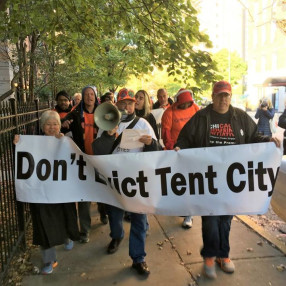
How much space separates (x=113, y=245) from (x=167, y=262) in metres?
0.71

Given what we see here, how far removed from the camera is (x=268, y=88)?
2262cm

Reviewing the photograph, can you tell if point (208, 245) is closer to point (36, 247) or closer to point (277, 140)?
point (277, 140)

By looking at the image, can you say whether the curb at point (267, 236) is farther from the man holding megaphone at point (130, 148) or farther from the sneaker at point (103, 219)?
the sneaker at point (103, 219)

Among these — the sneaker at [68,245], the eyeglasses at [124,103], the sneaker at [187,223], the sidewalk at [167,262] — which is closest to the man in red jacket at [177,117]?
the sneaker at [187,223]

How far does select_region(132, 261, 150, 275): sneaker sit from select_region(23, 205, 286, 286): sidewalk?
5cm

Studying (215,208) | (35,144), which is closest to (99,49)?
(35,144)

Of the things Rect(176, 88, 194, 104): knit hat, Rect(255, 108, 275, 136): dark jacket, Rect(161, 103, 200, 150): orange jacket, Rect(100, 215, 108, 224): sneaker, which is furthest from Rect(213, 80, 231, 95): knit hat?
Rect(255, 108, 275, 136): dark jacket

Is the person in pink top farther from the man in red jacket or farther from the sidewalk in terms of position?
the sidewalk

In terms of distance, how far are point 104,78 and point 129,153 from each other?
11.2 meters

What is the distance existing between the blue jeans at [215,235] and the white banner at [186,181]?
0.43 ft

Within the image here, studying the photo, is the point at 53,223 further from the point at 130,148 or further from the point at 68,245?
the point at 130,148

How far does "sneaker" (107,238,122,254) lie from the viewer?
4105mm

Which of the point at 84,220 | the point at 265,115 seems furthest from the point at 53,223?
the point at 265,115

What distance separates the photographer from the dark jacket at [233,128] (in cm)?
349
